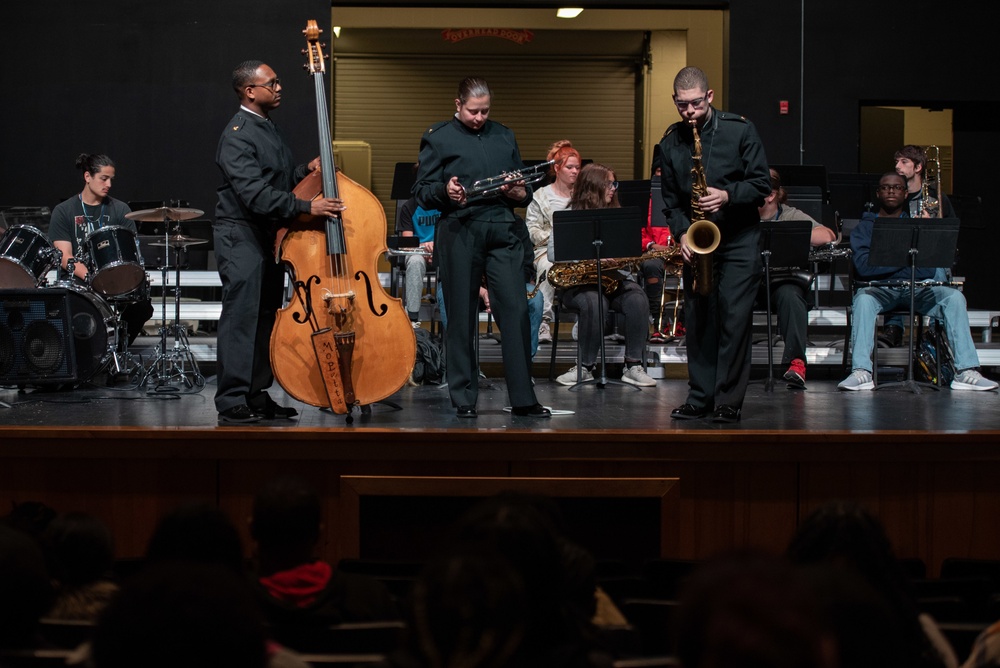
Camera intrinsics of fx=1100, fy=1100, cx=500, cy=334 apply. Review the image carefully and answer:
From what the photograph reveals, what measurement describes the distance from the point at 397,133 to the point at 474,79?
27.9 ft

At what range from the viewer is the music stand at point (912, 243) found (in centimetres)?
652

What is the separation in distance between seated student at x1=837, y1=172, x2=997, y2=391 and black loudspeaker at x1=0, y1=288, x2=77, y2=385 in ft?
15.2

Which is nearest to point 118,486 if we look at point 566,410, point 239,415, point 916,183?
point 239,415

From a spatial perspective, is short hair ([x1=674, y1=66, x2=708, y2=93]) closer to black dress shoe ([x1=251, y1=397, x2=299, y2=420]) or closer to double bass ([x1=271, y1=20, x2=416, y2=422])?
double bass ([x1=271, y1=20, x2=416, y2=422])

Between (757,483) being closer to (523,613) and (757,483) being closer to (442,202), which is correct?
(442,202)

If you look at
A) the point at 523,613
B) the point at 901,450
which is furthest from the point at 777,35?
the point at 523,613

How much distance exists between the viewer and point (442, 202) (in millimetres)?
5109

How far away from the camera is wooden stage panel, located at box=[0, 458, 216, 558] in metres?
4.52

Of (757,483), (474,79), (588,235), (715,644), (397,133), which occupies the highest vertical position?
(397,133)

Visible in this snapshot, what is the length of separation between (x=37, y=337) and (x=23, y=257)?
50 cm

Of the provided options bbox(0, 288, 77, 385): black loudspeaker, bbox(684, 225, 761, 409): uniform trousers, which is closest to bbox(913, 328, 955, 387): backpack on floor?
bbox(684, 225, 761, 409): uniform trousers

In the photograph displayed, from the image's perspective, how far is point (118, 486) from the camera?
14.9 ft

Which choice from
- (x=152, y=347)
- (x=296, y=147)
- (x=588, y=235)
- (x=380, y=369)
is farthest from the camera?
(x=296, y=147)

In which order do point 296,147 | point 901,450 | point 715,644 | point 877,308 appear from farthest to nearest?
point 296,147, point 877,308, point 901,450, point 715,644
